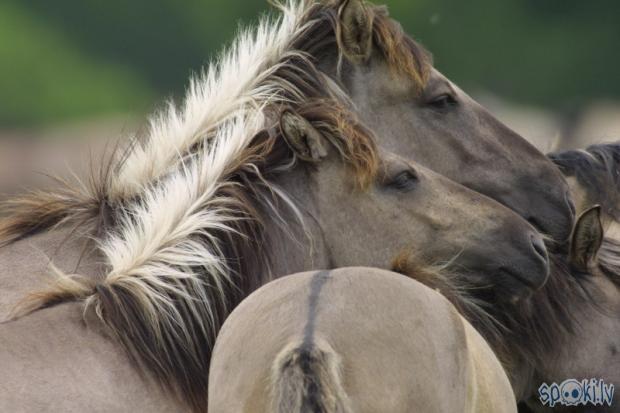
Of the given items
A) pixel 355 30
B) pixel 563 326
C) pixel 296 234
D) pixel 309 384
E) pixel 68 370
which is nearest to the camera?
pixel 309 384

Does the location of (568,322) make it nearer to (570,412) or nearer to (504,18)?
(570,412)

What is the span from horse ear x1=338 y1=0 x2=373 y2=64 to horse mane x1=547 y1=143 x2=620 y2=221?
1.05m

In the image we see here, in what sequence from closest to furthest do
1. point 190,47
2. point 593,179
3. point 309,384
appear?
point 309,384 → point 593,179 → point 190,47

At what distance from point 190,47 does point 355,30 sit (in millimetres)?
24127

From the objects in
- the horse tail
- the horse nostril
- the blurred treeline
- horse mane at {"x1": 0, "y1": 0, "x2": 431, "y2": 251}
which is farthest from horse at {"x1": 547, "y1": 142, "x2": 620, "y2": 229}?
the blurred treeline

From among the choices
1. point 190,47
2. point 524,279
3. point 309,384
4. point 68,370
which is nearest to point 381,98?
point 524,279

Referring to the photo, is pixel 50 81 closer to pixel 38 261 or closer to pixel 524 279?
pixel 38 261

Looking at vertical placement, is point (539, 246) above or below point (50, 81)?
above

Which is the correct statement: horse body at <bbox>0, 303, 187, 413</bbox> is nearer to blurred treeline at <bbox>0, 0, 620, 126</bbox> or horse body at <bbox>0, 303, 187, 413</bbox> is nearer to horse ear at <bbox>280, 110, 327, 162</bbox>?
horse ear at <bbox>280, 110, 327, 162</bbox>

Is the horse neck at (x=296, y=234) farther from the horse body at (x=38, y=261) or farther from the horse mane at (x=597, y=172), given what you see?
the horse mane at (x=597, y=172)

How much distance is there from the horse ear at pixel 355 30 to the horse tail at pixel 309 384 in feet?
7.85

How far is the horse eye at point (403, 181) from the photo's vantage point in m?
4.52

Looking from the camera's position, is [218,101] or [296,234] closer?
[296,234]

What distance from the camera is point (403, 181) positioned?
178 inches
